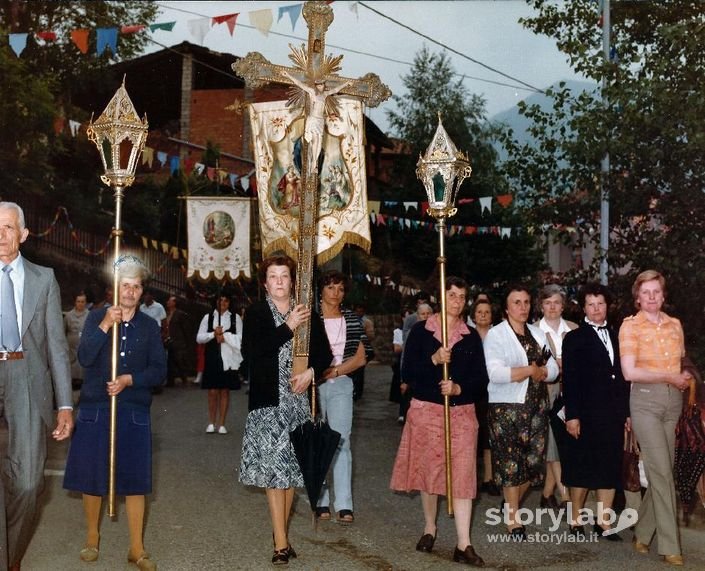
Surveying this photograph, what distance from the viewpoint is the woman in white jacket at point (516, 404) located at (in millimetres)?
7715

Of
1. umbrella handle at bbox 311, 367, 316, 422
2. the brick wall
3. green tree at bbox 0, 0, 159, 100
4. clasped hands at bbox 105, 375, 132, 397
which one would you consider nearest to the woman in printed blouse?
umbrella handle at bbox 311, 367, 316, 422

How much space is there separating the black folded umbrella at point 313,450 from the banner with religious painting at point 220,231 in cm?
1392

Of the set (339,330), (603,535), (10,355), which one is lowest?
(603,535)

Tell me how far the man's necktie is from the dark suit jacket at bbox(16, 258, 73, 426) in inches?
1.8

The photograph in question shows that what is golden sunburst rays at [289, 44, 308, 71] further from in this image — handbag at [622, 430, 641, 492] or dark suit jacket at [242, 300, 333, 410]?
handbag at [622, 430, 641, 492]

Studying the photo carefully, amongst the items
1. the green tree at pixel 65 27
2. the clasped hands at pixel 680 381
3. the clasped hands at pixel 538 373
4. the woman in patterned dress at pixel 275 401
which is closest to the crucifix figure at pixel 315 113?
the woman in patterned dress at pixel 275 401

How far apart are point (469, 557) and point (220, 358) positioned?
659 centimetres

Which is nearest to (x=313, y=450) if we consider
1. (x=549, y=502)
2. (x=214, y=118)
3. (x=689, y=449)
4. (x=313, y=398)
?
(x=313, y=398)

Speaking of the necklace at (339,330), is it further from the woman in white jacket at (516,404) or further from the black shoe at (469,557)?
the black shoe at (469,557)

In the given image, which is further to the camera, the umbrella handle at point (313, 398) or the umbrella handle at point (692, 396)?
the umbrella handle at point (692, 396)

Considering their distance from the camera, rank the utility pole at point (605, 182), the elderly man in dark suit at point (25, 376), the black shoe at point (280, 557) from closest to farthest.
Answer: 1. the elderly man in dark suit at point (25, 376)
2. the black shoe at point (280, 557)
3. the utility pole at point (605, 182)

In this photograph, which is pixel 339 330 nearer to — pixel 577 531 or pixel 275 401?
pixel 275 401

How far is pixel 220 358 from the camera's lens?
12875mm

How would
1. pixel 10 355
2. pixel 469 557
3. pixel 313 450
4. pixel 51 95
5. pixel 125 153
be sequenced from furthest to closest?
pixel 51 95 < pixel 125 153 < pixel 469 557 < pixel 313 450 < pixel 10 355
